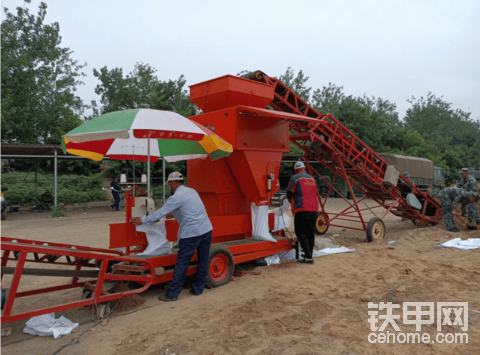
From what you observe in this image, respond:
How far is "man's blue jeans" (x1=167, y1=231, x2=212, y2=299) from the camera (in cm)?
481

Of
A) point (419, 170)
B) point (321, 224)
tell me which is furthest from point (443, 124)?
point (321, 224)

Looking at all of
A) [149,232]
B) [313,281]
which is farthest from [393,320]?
[149,232]

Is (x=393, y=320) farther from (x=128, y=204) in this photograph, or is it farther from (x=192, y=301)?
(x=128, y=204)

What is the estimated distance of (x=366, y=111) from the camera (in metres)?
27.7

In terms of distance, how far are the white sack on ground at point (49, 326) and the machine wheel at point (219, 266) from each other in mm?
1968

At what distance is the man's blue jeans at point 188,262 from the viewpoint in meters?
4.81

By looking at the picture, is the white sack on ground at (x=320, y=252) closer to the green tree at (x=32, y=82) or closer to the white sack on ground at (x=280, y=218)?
the white sack on ground at (x=280, y=218)

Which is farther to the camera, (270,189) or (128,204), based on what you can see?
(270,189)

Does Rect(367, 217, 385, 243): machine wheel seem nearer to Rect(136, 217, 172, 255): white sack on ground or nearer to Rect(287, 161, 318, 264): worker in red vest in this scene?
Rect(287, 161, 318, 264): worker in red vest

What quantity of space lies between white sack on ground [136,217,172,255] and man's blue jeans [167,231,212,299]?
38 centimetres

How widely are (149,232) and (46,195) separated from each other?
50.2 feet

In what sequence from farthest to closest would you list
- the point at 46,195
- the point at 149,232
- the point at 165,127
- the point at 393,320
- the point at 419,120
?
the point at 419,120
the point at 46,195
the point at 149,232
the point at 165,127
the point at 393,320

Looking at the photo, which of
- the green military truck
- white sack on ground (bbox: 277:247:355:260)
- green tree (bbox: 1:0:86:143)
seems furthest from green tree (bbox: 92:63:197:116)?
white sack on ground (bbox: 277:247:355:260)

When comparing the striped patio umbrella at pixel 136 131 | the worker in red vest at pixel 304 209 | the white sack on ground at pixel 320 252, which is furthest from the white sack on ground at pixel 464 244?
the striped patio umbrella at pixel 136 131
